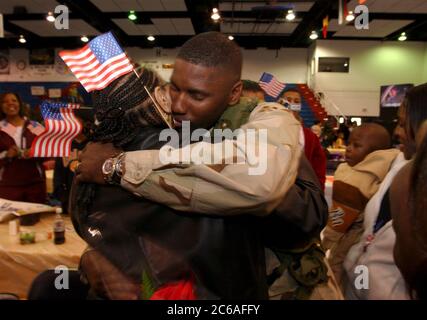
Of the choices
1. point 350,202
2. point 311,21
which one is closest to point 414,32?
point 311,21

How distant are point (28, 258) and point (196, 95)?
165cm

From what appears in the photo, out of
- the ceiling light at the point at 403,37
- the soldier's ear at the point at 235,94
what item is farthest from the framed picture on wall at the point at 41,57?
the soldier's ear at the point at 235,94

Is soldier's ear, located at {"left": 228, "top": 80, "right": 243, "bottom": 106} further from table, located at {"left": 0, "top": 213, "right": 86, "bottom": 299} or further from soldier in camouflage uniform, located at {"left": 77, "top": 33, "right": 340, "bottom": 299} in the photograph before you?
table, located at {"left": 0, "top": 213, "right": 86, "bottom": 299}

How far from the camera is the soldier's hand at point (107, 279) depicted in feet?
2.61

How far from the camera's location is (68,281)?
51.1 inches

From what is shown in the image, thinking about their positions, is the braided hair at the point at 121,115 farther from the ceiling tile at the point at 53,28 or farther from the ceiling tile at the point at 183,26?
the ceiling tile at the point at 53,28

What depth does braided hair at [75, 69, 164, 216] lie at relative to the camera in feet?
2.72

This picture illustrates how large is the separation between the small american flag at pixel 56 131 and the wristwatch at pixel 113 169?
118 cm

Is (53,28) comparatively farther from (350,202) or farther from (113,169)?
(113,169)

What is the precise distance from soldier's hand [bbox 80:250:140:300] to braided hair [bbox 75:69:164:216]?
112 mm

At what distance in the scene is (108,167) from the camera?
0.81 m

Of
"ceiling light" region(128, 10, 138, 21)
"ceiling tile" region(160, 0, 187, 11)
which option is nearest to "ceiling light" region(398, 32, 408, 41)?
"ceiling tile" region(160, 0, 187, 11)
